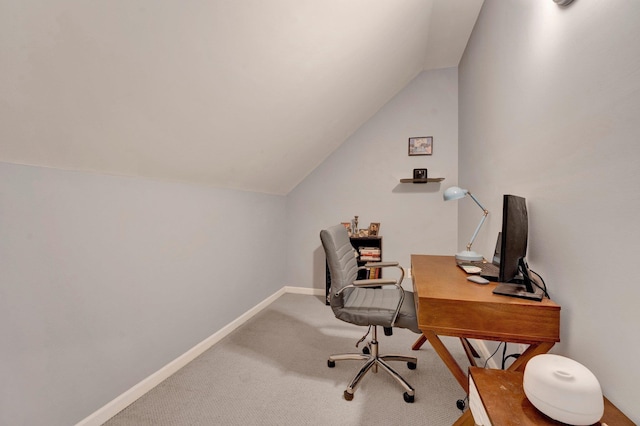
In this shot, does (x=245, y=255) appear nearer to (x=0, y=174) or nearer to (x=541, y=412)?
(x=0, y=174)

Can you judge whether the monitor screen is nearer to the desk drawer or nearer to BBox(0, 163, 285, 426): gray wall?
the desk drawer

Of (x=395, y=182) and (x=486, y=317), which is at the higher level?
(x=395, y=182)

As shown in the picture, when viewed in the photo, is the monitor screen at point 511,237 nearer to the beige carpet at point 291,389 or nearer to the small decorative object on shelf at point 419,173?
the beige carpet at point 291,389

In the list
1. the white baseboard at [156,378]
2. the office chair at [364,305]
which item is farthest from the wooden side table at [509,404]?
the white baseboard at [156,378]

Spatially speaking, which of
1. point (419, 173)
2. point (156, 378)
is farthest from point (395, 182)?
point (156, 378)

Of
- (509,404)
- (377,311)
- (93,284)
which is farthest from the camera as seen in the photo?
(377,311)

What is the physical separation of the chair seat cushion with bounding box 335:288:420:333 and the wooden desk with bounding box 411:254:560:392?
39 cm

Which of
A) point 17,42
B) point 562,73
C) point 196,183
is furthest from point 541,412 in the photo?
point 196,183

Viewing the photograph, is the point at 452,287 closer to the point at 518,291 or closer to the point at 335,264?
the point at 518,291

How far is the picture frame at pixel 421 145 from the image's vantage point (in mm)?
3779

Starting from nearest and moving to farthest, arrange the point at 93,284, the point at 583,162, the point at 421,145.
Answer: the point at 583,162, the point at 93,284, the point at 421,145

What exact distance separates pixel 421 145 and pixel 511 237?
268cm

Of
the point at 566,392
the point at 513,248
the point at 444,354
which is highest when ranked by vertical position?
the point at 513,248

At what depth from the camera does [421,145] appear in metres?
3.80
